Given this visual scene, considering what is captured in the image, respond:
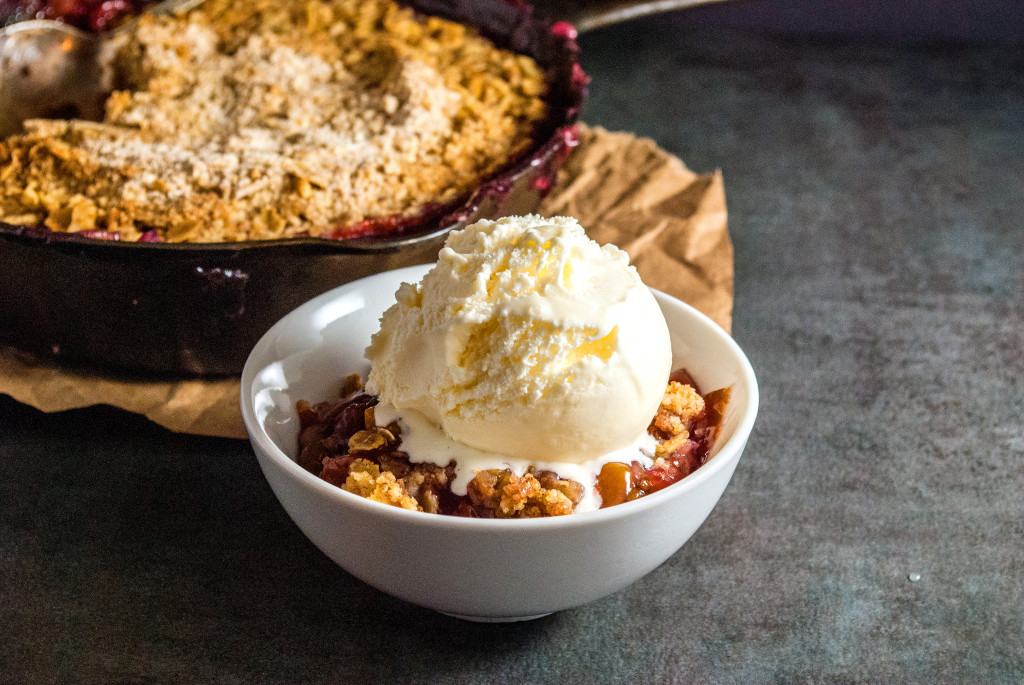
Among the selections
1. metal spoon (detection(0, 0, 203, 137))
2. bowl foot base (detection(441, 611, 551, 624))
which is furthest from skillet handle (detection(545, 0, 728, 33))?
bowl foot base (detection(441, 611, 551, 624))

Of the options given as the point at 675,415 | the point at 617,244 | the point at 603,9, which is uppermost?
the point at 603,9

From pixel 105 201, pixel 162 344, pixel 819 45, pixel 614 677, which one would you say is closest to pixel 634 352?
pixel 614 677

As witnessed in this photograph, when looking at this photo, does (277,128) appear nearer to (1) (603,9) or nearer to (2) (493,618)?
(1) (603,9)

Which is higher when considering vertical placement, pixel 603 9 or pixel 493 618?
pixel 603 9

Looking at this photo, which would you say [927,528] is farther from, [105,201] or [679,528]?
[105,201]

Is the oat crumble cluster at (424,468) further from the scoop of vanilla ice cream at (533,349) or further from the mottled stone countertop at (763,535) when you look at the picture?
the mottled stone countertop at (763,535)

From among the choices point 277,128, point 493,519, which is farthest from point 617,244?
point 493,519
